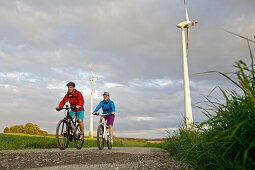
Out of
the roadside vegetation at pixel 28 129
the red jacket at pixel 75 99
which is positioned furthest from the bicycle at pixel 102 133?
the roadside vegetation at pixel 28 129

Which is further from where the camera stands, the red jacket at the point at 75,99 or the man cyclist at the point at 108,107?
the man cyclist at the point at 108,107

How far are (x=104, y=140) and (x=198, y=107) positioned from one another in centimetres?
727

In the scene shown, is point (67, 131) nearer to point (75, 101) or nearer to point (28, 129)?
point (75, 101)

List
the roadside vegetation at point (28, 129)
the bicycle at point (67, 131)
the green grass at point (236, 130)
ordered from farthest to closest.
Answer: the roadside vegetation at point (28, 129) < the bicycle at point (67, 131) < the green grass at point (236, 130)

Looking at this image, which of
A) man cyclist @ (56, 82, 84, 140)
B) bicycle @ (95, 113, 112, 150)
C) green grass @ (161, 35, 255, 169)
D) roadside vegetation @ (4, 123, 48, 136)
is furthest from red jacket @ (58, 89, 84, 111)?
roadside vegetation @ (4, 123, 48, 136)

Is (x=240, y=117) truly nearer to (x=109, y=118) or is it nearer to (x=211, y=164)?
(x=211, y=164)

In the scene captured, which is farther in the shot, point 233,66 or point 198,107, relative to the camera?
point 198,107

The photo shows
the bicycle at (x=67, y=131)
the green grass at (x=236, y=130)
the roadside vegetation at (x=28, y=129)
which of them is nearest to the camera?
the green grass at (x=236, y=130)

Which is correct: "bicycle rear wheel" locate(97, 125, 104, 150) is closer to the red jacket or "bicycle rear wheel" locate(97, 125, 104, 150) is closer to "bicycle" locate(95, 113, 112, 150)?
"bicycle" locate(95, 113, 112, 150)

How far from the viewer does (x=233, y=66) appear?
282cm

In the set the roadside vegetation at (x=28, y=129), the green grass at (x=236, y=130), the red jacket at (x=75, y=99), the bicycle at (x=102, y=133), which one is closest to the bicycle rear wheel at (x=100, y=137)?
the bicycle at (x=102, y=133)

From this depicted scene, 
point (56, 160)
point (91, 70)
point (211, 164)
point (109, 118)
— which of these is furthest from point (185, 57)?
point (91, 70)

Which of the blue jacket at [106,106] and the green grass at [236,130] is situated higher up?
the blue jacket at [106,106]

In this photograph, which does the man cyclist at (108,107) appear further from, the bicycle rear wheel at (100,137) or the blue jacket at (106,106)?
the bicycle rear wheel at (100,137)
